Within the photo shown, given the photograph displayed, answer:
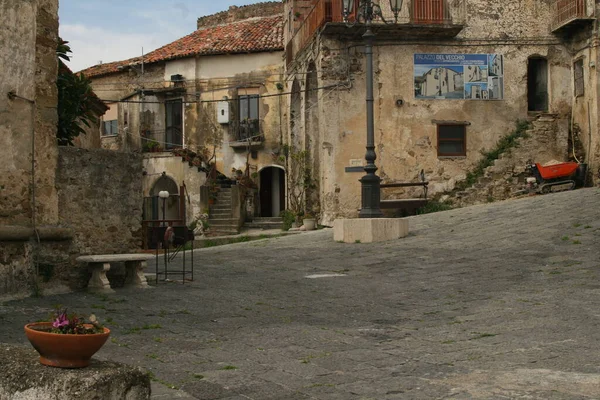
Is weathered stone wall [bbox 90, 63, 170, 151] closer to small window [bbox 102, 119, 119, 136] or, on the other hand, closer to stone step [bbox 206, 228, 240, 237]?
small window [bbox 102, 119, 119, 136]

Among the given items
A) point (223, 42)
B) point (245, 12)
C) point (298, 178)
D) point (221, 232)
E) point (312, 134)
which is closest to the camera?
point (312, 134)

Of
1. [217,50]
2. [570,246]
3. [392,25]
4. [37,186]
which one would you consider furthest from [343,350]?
[217,50]

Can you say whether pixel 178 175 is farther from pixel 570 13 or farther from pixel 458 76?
pixel 570 13

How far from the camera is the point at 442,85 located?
25250 mm

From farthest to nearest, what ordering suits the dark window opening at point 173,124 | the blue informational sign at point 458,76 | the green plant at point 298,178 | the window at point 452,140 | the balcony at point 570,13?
the dark window opening at point 173,124, the green plant at point 298,178, the window at point 452,140, the blue informational sign at point 458,76, the balcony at point 570,13

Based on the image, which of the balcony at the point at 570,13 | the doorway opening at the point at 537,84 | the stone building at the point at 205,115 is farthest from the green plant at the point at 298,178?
the balcony at the point at 570,13

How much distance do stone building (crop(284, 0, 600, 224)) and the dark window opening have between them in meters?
9.89

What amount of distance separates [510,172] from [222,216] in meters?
10.5

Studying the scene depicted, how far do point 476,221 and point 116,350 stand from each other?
13.2 meters

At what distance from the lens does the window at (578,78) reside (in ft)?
82.2

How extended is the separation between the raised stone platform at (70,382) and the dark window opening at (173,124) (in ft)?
99.5

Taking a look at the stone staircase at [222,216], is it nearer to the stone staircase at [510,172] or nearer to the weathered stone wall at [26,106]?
the stone staircase at [510,172]

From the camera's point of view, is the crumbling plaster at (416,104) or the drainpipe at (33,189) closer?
the drainpipe at (33,189)

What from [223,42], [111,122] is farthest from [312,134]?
[111,122]
